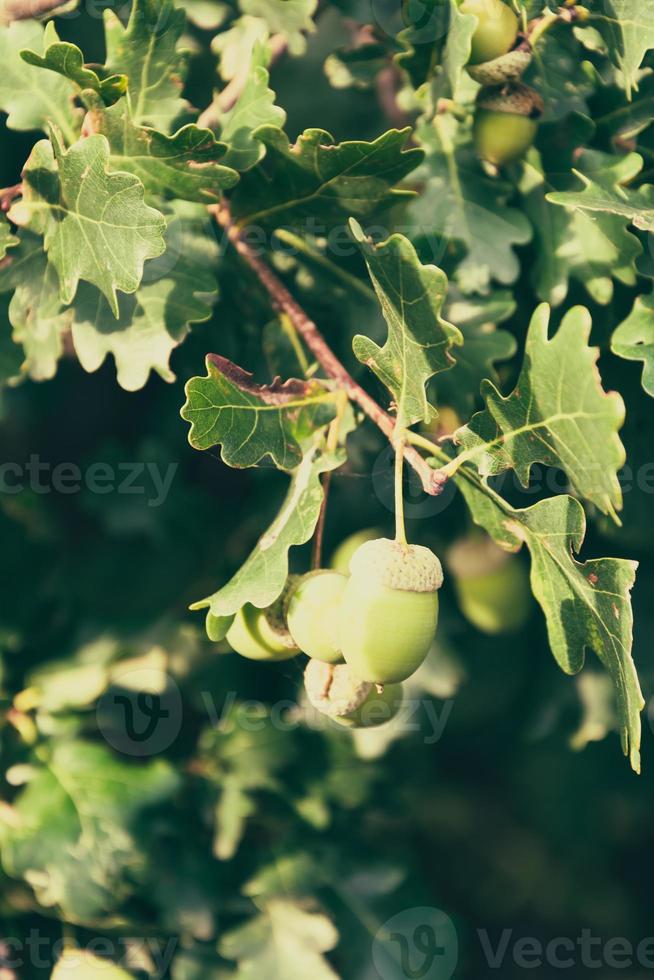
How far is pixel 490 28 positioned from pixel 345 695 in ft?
2.40

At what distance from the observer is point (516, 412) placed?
106 cm

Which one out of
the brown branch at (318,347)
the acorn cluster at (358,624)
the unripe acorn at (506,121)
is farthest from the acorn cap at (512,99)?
the acorn cluster at (358,624)

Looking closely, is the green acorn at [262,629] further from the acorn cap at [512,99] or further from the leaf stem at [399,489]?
the acorn cap at [512,99]

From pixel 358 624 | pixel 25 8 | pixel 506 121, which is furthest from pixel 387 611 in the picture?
pixel 25 8

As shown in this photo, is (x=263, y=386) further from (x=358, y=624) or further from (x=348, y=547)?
(x=348, y=547)

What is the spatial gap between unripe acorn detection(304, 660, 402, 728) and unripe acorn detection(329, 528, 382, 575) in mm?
289

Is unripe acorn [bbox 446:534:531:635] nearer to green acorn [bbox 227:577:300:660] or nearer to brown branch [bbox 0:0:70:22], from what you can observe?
green acorn [bbox 227:577:300:660]

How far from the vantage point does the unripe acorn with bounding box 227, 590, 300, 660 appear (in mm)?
1184

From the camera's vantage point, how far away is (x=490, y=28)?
1.23m

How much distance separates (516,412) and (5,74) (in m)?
0.72

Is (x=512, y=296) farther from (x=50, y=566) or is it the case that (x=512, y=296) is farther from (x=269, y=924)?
(x=269, y=924)

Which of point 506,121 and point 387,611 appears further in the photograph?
point 506,121

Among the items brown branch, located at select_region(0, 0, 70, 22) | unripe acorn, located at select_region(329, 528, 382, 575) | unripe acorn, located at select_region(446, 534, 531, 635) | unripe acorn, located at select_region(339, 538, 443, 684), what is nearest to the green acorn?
unripe acorn, located at select_region(339, 538, 443, 684)

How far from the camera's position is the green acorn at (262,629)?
1184 mm
